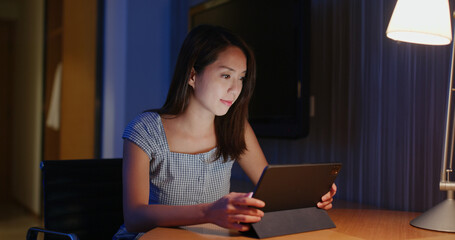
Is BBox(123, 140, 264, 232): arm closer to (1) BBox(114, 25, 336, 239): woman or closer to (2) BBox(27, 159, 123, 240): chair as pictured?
(1) BBox(114, 25, 336, 239): woman

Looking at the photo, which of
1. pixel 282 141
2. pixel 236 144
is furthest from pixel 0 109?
pixel 236 144

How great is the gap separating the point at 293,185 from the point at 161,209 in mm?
342

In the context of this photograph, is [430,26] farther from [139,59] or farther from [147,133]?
[139,59]

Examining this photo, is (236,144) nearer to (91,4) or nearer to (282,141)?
(282,141)

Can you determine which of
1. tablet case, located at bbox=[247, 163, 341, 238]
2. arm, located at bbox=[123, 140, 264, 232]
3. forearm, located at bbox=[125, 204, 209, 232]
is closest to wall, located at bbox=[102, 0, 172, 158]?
arm, located at bbox=[123, 140, 264, 232]

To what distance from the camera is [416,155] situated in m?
1.58

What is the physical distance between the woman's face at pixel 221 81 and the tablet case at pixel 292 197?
1.34 ft

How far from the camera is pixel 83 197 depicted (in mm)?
1519

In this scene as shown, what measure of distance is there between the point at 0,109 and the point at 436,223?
17.4 feet

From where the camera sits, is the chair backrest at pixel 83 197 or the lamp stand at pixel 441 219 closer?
the lamp stand at pixel 441 219

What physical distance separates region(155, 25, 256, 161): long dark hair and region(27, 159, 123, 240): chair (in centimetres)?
31

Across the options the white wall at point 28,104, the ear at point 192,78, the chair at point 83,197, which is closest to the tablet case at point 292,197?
the ear at point 192,78

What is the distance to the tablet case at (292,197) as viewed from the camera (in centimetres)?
103

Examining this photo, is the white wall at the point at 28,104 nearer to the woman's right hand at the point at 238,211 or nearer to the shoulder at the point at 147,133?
the shoulder at the point at 147,133
